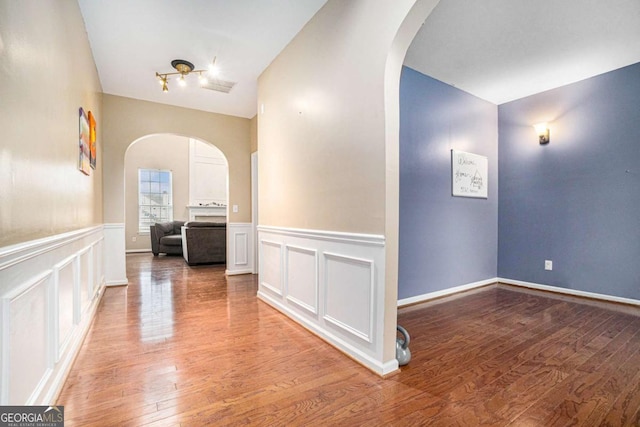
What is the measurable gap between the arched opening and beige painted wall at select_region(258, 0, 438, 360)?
5777 millimetres

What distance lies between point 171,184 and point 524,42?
26.4 feet

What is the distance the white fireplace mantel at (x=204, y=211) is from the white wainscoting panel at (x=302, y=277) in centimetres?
606

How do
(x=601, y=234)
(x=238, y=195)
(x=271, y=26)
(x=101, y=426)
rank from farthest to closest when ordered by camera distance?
(x=238, y=195), (x=601, y=234), (x=271, y=26), (x=101, y=426)

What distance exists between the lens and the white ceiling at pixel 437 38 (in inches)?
91.7

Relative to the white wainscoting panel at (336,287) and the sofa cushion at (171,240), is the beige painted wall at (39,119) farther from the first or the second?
the sofa cushion at (171,240)

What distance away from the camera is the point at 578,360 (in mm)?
1968

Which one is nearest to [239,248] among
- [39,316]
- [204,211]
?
[39,316]

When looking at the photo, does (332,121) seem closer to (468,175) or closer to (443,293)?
(468,175)

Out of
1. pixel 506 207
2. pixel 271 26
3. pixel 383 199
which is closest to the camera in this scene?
pixel 383 199

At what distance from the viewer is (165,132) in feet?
14.4

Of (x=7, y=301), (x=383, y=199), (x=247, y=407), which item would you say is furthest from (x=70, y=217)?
(x=383, y=199)

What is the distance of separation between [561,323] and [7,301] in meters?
3.76

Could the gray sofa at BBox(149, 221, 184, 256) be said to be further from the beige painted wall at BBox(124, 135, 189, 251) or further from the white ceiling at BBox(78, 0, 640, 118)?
the white ceiling at BBox(78, 0, 640, 118)

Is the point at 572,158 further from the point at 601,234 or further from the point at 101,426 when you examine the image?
the point at 101,426
